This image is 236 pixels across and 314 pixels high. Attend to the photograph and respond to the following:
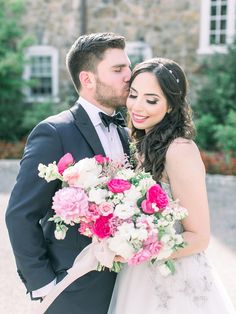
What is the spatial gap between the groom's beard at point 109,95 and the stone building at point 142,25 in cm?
1155

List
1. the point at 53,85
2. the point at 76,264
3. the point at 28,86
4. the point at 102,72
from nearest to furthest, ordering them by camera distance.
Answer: the point at 76,264, the point at 102,72, the point at 28,86, the point at 53,85

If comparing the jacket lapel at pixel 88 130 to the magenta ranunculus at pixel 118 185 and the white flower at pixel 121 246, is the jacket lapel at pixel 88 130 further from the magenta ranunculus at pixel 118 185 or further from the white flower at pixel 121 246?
the white flower at pixel 121 246

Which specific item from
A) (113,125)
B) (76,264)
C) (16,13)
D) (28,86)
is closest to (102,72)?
(113,125)

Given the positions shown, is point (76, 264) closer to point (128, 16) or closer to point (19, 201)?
point (19, 201)

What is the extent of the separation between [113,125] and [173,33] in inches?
488

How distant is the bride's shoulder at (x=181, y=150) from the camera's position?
9.62 ft

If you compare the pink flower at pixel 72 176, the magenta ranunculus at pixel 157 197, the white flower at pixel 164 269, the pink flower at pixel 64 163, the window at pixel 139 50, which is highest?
the window at pixel 139 50

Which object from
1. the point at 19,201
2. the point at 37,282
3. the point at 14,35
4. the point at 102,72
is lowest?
the point at 37,282

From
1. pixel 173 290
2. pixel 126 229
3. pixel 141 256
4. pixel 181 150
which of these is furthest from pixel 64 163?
pixel 173 290

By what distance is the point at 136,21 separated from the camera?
1511cm

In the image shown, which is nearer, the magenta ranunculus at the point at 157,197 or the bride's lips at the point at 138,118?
the magenta ranunculus at the point at 157,197

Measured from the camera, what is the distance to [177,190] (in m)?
2.89

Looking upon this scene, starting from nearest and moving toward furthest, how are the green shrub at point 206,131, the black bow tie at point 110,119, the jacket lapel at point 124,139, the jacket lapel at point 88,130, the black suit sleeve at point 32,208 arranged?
the black suit sleeve at point 32,208
the jacket lapel at point 88,130
the black bow tie at point 110,119
the jacket lapel at point 124,139
the green shrub at point 206,131

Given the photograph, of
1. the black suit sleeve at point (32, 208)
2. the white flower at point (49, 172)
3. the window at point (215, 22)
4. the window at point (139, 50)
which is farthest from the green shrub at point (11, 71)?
the white flower at point (49, 172)
